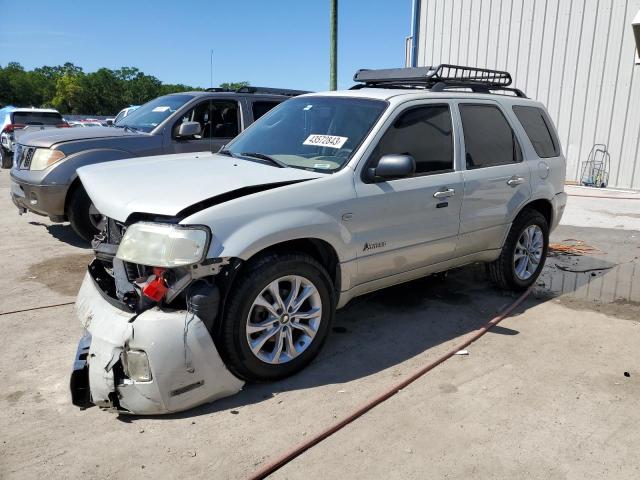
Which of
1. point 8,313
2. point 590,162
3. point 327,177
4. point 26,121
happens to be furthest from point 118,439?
point 26,121

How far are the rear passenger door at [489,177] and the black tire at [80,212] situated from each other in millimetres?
4328

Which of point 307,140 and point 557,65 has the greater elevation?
point 557,65

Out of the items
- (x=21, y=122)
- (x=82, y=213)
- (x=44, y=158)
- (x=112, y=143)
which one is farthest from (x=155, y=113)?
(x=21, y=122)

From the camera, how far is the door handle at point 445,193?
13.7ft

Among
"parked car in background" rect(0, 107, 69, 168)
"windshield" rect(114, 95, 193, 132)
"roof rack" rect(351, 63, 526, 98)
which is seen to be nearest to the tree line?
"parked car in background" rect(0, 107, 69, 168)

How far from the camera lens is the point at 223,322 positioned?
3.12 m

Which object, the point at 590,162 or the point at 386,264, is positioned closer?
the point at 386,264

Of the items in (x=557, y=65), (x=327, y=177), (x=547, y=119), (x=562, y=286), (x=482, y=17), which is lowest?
(x=562, y=286)

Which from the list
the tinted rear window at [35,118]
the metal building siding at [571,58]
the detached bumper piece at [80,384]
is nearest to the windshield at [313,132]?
the detached bumper piece at [80,384]

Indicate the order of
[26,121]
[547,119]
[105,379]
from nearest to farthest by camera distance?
[105,379], [547,119], [26,121]

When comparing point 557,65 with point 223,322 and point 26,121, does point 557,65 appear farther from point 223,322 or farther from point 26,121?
point 26,121

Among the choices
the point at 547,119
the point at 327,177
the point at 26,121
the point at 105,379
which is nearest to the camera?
the point at 105,379

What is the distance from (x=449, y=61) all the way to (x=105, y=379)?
49.9 ft

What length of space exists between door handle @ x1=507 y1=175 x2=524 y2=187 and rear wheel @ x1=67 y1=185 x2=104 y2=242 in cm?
451
